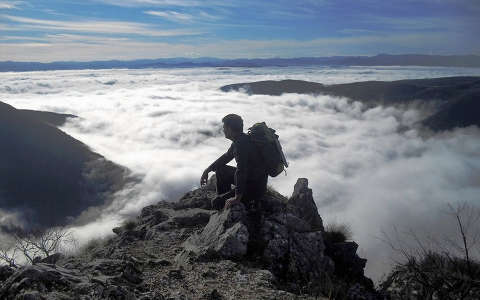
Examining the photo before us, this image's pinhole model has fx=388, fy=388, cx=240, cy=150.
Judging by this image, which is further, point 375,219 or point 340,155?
point 340,155

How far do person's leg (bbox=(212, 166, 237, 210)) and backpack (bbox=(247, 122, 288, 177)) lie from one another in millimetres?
1550

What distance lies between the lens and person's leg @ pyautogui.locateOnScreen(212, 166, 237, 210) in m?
9.65

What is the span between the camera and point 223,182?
985cm

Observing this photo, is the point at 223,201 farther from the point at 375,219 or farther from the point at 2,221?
the point at 375,219

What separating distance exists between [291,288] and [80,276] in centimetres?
356

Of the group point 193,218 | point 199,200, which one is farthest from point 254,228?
point 199,200

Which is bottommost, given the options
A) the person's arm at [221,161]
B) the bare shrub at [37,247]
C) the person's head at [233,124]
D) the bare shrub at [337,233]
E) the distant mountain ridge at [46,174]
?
the distant mountain ridge at [46,174]

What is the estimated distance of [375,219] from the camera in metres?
116

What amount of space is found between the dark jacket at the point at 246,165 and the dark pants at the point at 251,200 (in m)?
0.09

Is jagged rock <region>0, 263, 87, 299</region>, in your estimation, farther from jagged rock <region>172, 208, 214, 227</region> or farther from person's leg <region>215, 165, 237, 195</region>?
jagged rock <region>172, 208, 214, 227</region>

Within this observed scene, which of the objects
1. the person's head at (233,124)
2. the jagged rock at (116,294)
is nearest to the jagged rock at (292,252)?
the person's head at (233,124)

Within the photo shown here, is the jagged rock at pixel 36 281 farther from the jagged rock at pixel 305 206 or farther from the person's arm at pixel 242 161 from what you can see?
the jagged rock at pixel 305 206

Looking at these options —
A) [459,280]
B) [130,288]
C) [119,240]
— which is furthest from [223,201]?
[459,280]

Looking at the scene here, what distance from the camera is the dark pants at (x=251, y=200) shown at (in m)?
8.25
